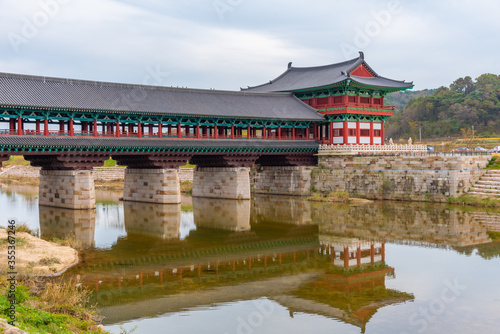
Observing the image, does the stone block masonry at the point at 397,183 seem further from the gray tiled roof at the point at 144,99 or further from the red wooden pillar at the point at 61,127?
the red wooden pillar at the point at 61,127

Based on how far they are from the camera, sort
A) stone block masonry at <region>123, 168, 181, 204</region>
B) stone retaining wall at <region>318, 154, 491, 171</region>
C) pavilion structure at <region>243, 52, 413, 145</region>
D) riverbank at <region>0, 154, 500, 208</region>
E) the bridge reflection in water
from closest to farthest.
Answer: the bridge reflection in water < riverbank at <region>0, 154, 500, 208</region> < stone retaining wall at <region>318, 154, 491, 171</region> < stone block masonry at <region>123, 168, 181, 204</region> < pavilion structure at <region>243, 52, 413, 145</region>

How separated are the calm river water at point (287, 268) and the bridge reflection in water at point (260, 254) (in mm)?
75

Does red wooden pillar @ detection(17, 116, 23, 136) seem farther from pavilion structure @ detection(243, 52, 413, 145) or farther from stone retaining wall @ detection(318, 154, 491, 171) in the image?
pavilion structure @ detection(243, 52, 413, 145)

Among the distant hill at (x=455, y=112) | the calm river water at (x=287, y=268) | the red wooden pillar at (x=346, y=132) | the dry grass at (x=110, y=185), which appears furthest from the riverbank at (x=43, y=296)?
the distant hill at (x=455, y=112)

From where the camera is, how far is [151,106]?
1902 inches

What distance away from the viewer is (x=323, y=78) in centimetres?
6191

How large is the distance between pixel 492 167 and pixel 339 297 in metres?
36.4

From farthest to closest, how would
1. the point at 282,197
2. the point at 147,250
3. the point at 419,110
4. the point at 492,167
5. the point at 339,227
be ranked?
1. the point at 419,110
2. the point at 282,197
3. the point at 492,167
4. the point at 339,227
5. the point at 147,250

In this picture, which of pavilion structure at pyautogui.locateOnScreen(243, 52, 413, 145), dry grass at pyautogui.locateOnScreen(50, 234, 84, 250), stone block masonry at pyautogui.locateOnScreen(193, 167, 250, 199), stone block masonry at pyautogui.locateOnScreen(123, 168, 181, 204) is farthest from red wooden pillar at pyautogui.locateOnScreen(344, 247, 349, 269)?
pavilion structure at pyautogui.locateOnScreen(243, 52, 413, 145)

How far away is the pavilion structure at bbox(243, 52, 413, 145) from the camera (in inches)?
2311

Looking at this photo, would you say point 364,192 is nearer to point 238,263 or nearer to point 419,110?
point 238,263

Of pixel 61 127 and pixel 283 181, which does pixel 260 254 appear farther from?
pixel 283 181

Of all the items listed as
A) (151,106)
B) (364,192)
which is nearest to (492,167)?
(364,192)

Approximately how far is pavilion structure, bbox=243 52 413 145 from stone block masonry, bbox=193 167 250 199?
12.4 m
